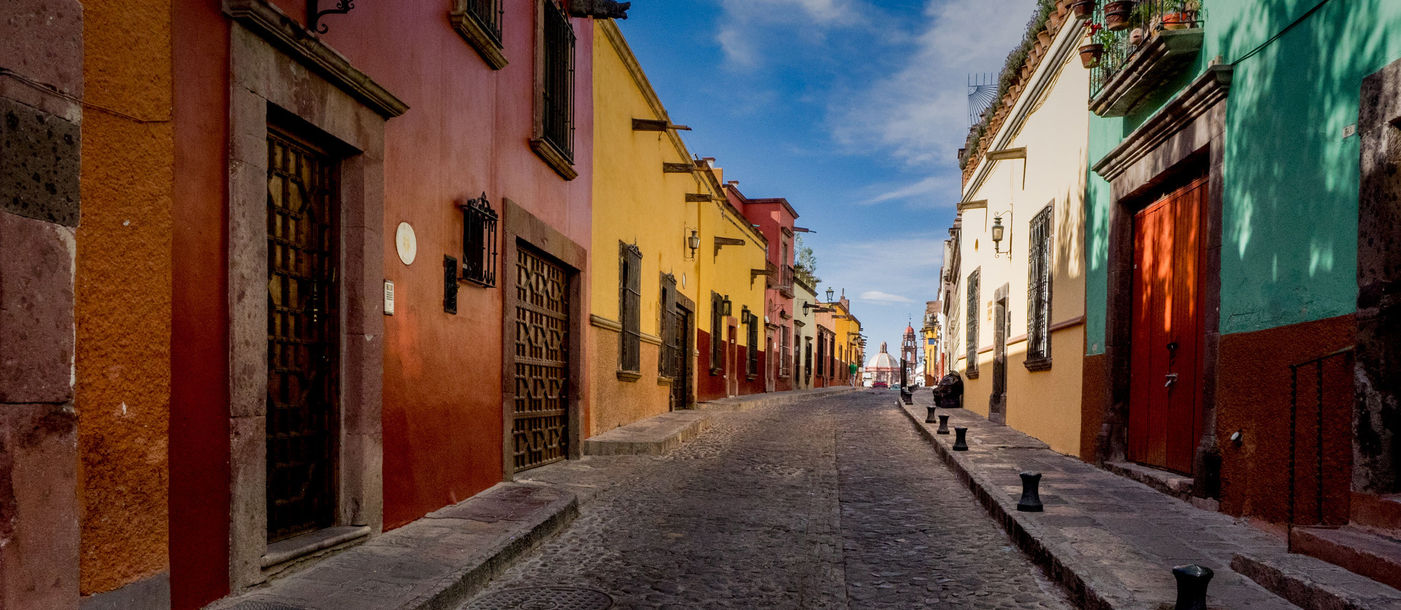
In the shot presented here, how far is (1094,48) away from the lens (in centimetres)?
834

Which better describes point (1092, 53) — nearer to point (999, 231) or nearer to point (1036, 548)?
point (1036, 548)

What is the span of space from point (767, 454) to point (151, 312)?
25.8 feet

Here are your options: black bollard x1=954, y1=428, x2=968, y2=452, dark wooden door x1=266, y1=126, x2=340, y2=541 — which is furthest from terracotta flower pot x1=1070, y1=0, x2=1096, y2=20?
dark wooden door x1=266, y1=126, x2=340, y2=541

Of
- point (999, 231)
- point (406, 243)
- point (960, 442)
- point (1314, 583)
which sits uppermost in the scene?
point (999, 231)

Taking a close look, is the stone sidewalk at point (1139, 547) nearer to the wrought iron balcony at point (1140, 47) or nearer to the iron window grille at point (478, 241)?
the wrought iron balcony at point (1140, 47)

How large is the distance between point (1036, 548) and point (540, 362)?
17.2 ft

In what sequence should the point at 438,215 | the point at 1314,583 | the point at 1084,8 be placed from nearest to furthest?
the point at 1314,583
the point at 438,215
the point at 1084,8

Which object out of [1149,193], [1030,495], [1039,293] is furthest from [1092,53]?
[1030,495]

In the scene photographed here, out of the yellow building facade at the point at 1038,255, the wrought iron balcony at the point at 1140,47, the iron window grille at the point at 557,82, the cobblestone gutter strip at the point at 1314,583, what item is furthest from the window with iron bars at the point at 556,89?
the cobblestone gutter strip at the point at 1314,583

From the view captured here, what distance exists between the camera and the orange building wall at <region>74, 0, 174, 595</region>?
3.11 meters

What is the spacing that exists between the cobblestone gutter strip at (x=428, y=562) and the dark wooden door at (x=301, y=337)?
38 cm

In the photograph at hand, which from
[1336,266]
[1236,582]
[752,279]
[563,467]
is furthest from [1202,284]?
[752,279]

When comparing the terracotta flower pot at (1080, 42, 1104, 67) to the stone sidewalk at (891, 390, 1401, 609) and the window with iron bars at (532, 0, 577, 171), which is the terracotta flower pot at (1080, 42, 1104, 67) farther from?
the window with iron bars at (532, 0, 577, 171)

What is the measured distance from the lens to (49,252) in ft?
9.62
